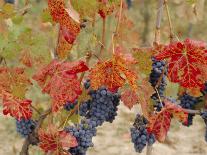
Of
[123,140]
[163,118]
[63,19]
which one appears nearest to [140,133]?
[163,118]

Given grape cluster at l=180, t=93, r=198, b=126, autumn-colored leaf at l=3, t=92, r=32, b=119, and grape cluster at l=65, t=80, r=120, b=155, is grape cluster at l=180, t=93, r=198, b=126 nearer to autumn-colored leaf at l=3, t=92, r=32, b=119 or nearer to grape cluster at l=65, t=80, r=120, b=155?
grape cluster at l=65, t=80, r=120, b=155

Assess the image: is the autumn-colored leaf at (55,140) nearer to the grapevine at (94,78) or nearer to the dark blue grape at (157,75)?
the grapevine at (94,78)

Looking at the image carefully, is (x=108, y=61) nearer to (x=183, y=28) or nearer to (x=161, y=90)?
(x=161, y=90)

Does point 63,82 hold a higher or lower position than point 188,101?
higher

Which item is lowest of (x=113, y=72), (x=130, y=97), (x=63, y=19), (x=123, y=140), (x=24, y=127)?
(x=123, y=140)

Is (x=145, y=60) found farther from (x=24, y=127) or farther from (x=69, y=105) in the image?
(x=24, y=127)

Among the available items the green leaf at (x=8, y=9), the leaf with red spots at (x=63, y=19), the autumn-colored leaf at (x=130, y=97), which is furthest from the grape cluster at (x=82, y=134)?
the green leaf at (x=8, y=9)
